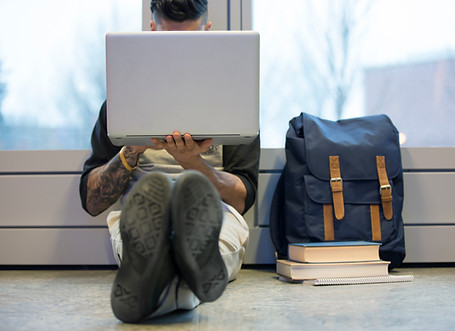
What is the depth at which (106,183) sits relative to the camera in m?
1.40

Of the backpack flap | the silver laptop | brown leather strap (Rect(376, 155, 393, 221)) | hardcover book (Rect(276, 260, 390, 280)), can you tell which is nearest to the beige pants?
hardcover book (Rect(276, 260, 390, 280))

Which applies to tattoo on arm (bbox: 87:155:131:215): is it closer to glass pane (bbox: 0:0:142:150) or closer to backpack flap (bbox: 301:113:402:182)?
glass pane (bbox: 0:0:142:150)

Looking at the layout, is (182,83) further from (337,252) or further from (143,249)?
(337,252)

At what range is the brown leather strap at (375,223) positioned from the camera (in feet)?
5.17

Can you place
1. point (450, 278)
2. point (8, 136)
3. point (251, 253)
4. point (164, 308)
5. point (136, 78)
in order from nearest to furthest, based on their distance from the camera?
point (164, 308), point (136, 78), point (450, 278), point (251, 253), point (8, 136)

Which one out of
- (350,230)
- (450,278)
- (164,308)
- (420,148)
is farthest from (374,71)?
(164,308)

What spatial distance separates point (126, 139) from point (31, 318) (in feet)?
1.34

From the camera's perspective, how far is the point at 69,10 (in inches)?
75.2

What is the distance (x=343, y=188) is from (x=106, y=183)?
0.73 meters

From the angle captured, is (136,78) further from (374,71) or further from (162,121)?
(374,71)

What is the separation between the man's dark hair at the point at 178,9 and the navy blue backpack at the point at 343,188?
0.53 meters

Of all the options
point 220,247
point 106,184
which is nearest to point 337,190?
point 220,247

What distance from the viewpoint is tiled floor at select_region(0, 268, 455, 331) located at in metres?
0.88

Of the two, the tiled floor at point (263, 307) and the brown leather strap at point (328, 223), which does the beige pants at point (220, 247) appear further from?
the brown leather strap at point (328, 223)
